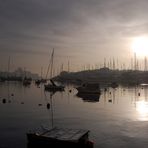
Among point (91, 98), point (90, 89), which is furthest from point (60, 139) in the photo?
point (90, 89)

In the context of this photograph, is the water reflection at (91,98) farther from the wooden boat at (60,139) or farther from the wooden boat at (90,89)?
the wooden boat at (60,139)

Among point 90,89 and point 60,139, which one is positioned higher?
point 90,89

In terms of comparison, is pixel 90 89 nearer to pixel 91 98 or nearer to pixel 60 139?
pixel 91 98

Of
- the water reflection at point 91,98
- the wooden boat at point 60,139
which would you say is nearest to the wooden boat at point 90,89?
the water reflection at point 91,98

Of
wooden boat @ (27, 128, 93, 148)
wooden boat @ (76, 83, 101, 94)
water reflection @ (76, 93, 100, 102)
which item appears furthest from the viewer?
wooden boat @ (76, 83, 101, 94)

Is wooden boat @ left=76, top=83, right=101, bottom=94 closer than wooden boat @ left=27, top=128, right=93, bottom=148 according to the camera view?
No

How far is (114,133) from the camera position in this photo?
36812 mm

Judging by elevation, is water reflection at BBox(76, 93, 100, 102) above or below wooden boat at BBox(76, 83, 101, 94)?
below

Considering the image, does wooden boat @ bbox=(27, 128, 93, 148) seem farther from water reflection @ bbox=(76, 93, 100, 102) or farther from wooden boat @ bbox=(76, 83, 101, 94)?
wooden boat @ bbox=(76, 83, 101, 94)

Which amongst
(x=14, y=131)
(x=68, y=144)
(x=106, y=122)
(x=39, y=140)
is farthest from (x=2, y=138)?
(x=106, y=122)

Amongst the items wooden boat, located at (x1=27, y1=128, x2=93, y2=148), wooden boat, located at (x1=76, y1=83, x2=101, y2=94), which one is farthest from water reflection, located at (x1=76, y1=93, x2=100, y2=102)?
wooden boat, located at (x1=27, y1=128, x2=93, y2=148)

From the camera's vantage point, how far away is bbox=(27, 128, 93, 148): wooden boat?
26844 mm

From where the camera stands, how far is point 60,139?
27297 millimetres

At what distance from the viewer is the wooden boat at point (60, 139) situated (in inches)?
1057
